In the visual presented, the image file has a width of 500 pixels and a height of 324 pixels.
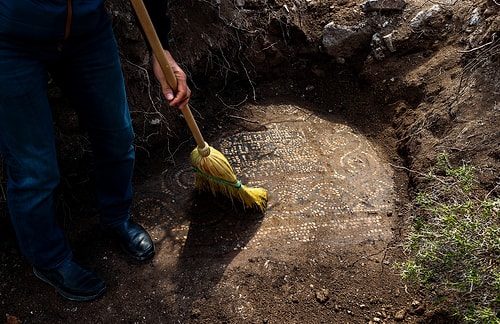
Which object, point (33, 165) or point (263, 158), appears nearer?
point (33, 165)

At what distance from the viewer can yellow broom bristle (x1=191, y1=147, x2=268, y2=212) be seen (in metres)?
2.55

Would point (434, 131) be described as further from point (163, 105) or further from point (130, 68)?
point (130, 68)

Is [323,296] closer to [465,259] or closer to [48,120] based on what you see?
[465,259]

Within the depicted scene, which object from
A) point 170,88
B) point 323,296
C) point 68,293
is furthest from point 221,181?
point 68,293

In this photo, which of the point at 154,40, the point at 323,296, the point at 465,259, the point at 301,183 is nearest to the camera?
the point at 465,259

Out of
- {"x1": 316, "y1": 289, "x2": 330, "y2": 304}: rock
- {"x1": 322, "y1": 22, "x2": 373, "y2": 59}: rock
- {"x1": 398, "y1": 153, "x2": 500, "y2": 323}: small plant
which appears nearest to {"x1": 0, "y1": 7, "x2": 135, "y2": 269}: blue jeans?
{"x1": 316, "y1": 289, "x2": 330, "y2": 304}: rock

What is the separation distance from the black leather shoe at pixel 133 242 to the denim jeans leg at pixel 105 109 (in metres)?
0.05

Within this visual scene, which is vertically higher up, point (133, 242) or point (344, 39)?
point (344, 39)

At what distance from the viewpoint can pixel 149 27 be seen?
1.97 meters

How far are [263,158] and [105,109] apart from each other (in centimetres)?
129

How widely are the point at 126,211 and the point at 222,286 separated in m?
0.60

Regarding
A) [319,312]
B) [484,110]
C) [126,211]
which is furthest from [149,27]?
[484,110]

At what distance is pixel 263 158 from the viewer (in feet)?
10.1

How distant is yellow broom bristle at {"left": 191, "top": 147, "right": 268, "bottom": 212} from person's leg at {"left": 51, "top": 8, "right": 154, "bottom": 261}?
0.42 meters
